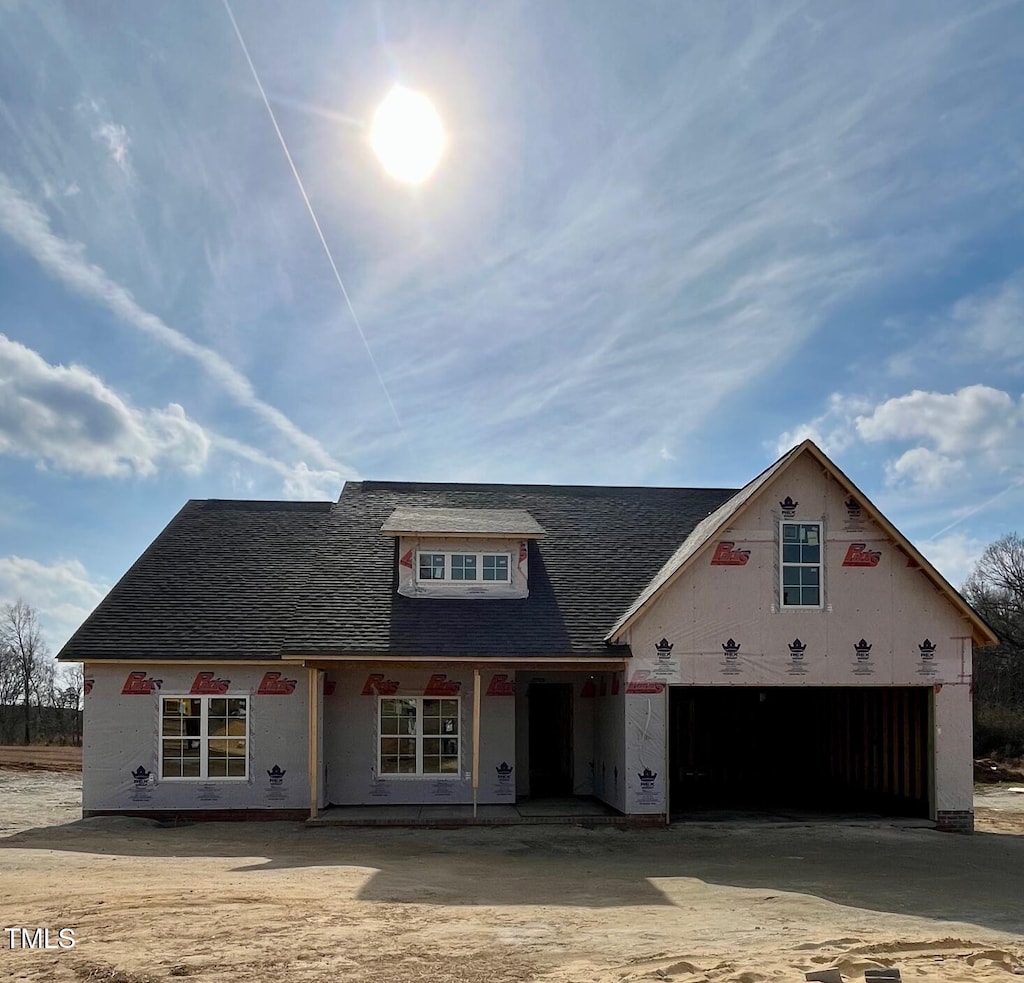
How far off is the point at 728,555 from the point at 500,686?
187 inches

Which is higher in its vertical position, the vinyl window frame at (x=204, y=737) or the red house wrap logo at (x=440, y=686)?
the red house wrap logo at (x=440, y=686)

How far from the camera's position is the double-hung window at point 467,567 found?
18203mm

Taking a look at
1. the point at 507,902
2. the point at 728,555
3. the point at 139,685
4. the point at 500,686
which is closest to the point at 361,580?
the point at 500,686

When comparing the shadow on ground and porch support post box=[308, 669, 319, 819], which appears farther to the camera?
porch support post box=[308, 669, 319, 819]

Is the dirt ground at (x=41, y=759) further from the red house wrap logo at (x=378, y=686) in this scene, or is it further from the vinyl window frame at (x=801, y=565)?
the vinyl window frame at (x=801, y=565)

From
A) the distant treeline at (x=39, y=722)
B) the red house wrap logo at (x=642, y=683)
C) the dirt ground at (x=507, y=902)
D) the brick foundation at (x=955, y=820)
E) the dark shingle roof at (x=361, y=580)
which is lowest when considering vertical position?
the distant treeline at (x=39, y=722)

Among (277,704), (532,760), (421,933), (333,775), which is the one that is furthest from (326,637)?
(421,933)

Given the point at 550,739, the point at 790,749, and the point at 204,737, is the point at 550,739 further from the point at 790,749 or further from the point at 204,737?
the point at 204,737

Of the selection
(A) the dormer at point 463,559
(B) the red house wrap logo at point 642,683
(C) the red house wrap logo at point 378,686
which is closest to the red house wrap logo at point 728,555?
(B) the red house wrap logo at point 642,683

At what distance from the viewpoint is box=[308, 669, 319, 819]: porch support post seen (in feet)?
50.6

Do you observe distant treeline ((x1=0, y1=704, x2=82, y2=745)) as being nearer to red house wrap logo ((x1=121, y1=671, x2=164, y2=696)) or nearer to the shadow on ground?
red house wrap logo ((x1=121, y1=671, x2=164, y2=696))

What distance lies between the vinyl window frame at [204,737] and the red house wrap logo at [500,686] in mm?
4219

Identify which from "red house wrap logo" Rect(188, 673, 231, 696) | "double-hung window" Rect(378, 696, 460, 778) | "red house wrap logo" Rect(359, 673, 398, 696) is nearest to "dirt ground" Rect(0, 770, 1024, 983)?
"double-hung window" Rect(378, 696, 460, 778)

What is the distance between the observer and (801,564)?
16.3m
